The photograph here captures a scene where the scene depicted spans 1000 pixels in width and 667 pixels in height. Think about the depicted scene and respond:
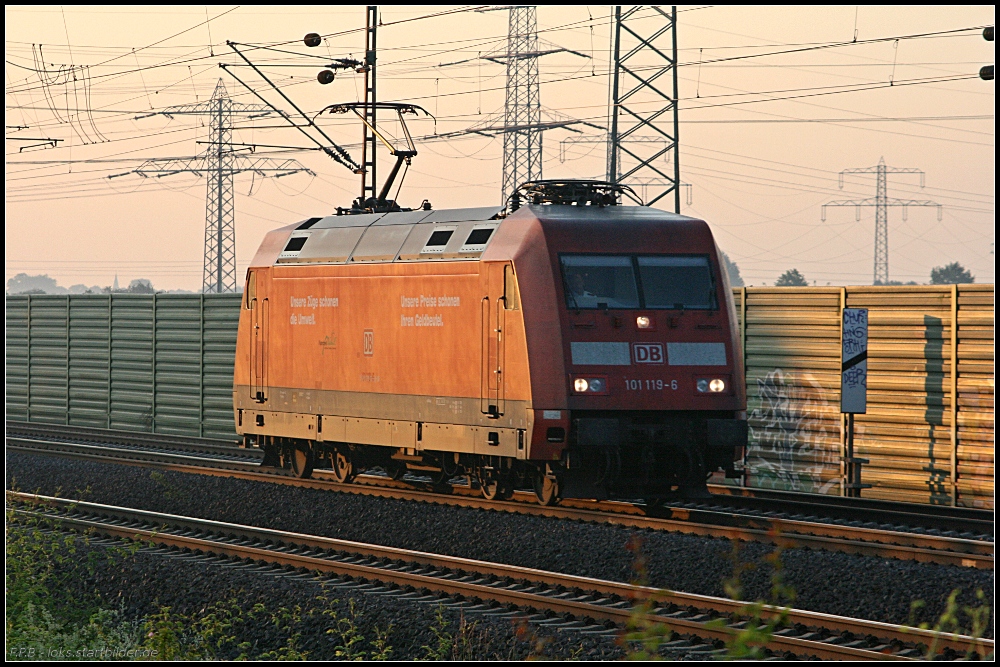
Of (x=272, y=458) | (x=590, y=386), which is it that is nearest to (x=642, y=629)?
(x=590, y=386)

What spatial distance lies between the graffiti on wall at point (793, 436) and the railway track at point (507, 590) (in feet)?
24.1

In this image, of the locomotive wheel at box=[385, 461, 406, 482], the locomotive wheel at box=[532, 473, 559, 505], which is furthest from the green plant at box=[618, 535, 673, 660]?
the locomotive wheel at box=[385, 461, 406, 482]

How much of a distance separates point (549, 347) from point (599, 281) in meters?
1.02

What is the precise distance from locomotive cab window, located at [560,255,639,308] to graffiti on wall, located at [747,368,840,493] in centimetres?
452

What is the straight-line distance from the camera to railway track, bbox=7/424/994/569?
39.9ft

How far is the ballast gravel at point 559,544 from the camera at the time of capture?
1045cm

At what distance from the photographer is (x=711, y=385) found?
46.8 ft

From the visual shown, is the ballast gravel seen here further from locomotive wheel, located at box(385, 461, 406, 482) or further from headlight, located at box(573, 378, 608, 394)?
headlight, located at box(573, 378, 608, 394)

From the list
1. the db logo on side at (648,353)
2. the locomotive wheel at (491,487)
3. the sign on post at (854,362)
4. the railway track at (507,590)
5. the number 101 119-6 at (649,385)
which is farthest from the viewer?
the sign on post at (854,362)

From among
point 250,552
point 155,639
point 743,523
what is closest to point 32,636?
point 155,639

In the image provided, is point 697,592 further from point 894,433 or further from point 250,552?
point 894,433

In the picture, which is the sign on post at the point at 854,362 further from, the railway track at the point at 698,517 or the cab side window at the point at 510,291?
the cab side window at the point at 510,291

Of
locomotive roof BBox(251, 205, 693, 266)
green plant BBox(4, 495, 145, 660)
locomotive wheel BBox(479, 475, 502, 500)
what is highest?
locomotive roof BBox(251, 205, 693, 266)

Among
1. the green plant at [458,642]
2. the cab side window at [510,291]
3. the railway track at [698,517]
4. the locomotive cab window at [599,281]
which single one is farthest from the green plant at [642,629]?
the cab side window at [510,291]
